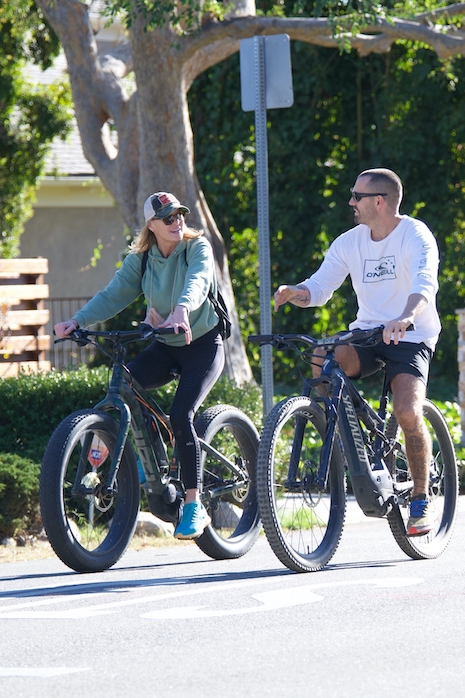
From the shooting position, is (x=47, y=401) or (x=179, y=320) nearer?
(x=179, y=320)

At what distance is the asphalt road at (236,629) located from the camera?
428cm

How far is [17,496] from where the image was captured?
7984 millimetres

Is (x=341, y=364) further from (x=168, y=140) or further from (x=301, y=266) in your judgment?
(x=301, y=266)

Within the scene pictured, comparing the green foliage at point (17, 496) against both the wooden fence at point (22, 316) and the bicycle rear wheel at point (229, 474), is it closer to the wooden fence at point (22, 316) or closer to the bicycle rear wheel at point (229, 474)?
the bicycle rear wheel at point (229, 474)

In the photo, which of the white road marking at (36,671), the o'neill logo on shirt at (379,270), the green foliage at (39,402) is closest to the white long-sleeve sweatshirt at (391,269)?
the o'neill logo on shirt at (379,270)

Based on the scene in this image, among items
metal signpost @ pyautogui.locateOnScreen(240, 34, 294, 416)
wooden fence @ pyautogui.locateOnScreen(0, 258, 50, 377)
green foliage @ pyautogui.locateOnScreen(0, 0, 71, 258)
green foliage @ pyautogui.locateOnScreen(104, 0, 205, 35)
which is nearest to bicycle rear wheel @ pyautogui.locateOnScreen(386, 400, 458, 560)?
metal signpost @ pyautogui.locateOnScreen(240, 34, 294, 416)

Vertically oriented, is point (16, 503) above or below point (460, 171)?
below

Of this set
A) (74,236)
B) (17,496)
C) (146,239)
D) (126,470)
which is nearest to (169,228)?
(146,239)

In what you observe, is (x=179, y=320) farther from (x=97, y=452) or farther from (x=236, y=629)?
(x=236, y=629)

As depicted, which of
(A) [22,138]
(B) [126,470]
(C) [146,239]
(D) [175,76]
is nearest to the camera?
(B) [126,470]

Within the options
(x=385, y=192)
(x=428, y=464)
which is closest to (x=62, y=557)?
(x=428, y=464)

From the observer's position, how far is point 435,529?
7.17 metres

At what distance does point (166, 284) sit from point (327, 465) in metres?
1.27

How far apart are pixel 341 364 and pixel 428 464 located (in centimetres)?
69
